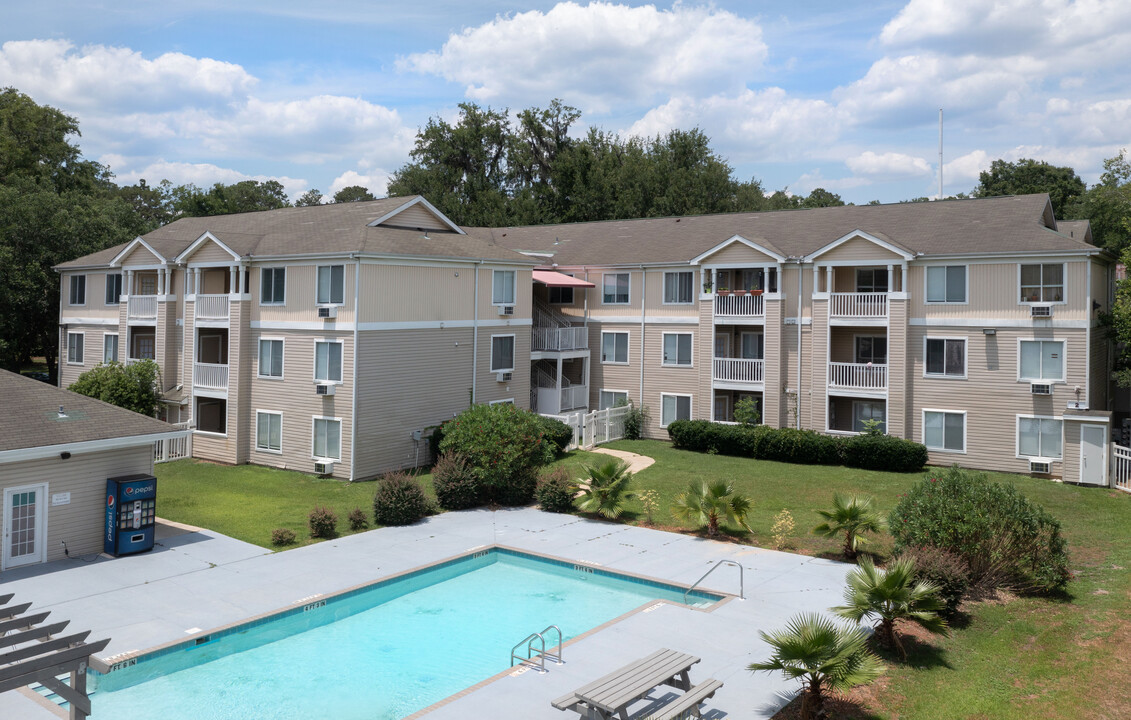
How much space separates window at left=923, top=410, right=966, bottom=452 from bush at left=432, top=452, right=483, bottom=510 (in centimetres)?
1743

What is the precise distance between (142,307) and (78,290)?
675cm

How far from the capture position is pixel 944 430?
30.5m

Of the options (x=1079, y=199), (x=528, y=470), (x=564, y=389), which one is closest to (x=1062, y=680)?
(x=528, y=470)

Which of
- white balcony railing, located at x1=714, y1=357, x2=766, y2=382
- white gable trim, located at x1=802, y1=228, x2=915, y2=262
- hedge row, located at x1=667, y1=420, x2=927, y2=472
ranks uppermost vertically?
white gable trim, located at x1=802, y1=228, x2=915, y2=262

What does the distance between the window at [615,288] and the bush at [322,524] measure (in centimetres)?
2007

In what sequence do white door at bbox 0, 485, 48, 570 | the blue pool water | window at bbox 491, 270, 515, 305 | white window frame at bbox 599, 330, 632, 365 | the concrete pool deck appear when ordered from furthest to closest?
white window frame at bbox 599, 330, 632, 365 < window at bbox 491, 270, 515, 305 < white door at bbox 0, 485, 48, 570 < the concrete pool deck < the blue pool water

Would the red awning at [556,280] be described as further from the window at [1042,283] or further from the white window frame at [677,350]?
the window at [1042,283]

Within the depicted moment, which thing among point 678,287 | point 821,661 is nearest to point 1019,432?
point 678,287

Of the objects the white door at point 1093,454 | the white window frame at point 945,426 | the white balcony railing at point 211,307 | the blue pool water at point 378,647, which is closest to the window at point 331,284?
the white balcony railing at point 211,307

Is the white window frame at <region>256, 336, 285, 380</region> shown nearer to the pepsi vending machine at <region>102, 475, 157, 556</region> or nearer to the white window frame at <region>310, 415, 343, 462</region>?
the white window frame at <region>310, 415, 343, 462</region>

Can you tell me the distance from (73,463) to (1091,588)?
2179 cm

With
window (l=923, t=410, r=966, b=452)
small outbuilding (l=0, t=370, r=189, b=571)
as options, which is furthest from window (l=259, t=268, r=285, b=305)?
window (l=923, t=410, r=966, b=452)

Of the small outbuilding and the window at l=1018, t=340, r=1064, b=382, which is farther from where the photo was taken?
the window at l=1018, t=340, r=1064, b=382

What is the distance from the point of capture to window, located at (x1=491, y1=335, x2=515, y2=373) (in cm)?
3272
